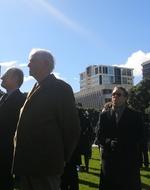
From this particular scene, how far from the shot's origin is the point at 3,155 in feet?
13.6

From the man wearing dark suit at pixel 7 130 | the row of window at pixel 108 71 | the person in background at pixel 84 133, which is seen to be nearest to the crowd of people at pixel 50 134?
the man wearing dark suit at pixel 7 130

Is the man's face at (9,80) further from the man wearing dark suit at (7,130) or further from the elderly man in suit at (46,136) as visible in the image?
the elderly man in suit at (46,136)

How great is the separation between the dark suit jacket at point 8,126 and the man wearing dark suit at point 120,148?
1.51 meters

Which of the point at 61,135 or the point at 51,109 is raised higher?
the point at 51,109

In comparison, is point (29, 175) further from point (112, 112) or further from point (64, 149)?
point (112, 112)

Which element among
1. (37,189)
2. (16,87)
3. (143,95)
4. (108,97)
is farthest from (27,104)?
(108,97)

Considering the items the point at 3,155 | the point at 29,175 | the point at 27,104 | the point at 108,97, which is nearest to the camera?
the point at 29,175

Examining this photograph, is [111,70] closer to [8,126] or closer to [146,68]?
[146,68]

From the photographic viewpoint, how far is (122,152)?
4.71 metres

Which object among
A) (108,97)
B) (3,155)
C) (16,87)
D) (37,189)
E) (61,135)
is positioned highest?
(108,97)

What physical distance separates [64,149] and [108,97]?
450 ft

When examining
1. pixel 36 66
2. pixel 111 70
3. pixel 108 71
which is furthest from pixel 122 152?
pixel 111 70

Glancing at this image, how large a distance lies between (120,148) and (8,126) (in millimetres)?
1761

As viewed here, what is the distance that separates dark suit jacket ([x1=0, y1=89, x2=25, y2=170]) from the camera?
13.6 feet
